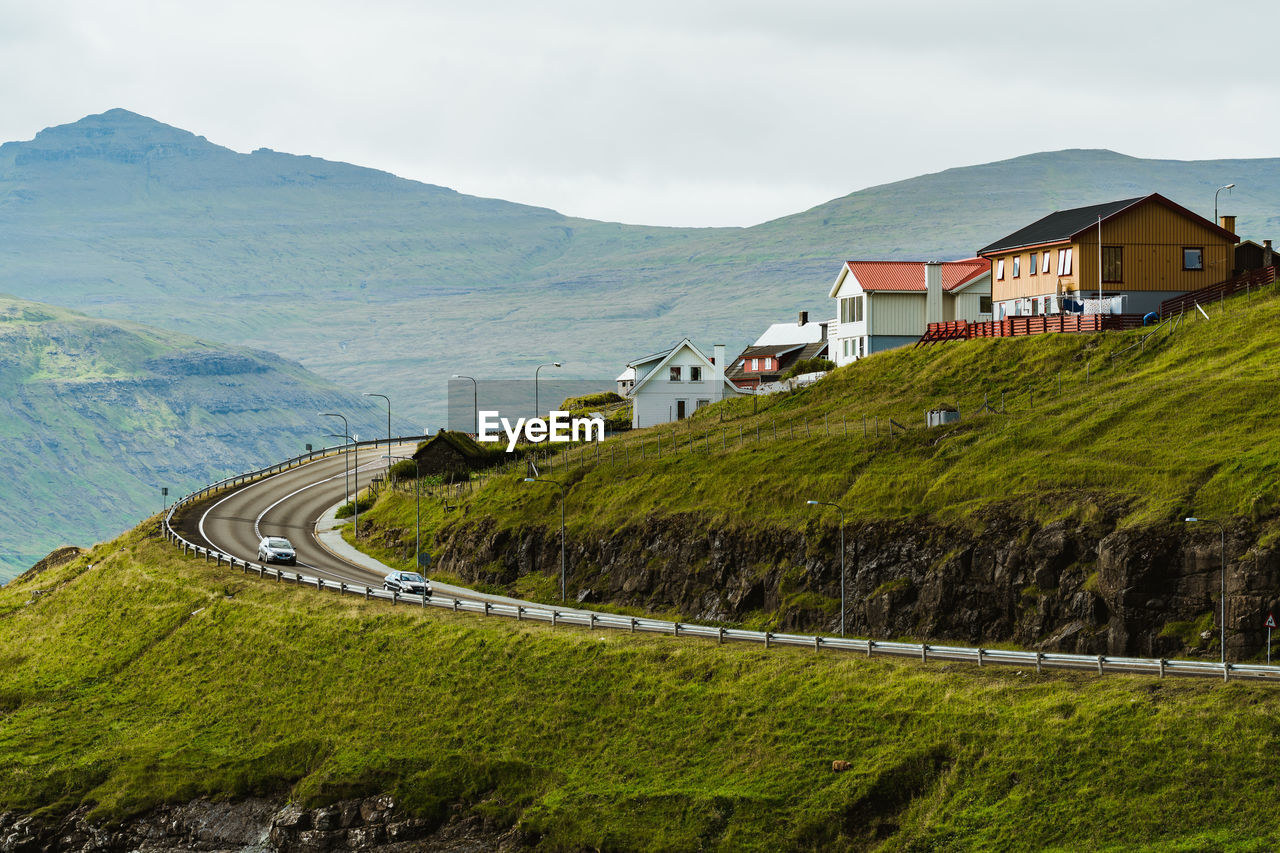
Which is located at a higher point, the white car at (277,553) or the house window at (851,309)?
the house window at (851,309)

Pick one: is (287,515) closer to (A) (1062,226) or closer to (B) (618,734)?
(B) (618,734)

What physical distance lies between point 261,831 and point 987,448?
148 feet

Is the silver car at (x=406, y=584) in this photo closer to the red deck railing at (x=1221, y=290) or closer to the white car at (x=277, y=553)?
the white car at (x=277, y=553)

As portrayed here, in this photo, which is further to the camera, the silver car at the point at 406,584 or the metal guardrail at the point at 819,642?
the silver car at the point at 406,584

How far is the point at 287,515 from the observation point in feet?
409

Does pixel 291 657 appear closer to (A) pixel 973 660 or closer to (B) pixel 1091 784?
(A) pixel 973 660

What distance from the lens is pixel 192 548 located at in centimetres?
10362

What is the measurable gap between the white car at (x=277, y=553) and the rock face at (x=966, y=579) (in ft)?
66.7

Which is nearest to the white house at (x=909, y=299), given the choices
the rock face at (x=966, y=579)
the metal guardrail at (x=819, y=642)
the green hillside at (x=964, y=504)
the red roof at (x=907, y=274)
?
the red roof at (x=907, y=274)

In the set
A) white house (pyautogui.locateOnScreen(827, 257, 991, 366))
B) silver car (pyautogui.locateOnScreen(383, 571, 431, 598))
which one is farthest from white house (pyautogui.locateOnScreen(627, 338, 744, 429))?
silver car (pyautogui.locateOnScreen(383, 571, 431, 598))

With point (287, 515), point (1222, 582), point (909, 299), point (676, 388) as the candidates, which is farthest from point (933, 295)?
point (1222, 582)

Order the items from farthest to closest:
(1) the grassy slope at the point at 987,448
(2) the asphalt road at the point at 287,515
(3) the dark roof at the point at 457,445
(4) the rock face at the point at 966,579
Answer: (3) the dark roof at the point at 457,445 → (2) the asphalt road at the point at 287,515 → (1) the grassy slope at the point at 987,448 → (4) the rock face at the point at 966,579

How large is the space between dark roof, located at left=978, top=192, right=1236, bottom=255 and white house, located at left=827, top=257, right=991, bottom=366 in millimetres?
4422

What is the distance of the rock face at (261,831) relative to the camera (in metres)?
58.3
